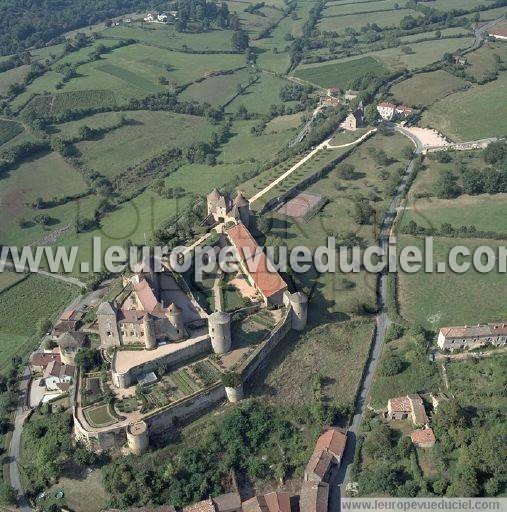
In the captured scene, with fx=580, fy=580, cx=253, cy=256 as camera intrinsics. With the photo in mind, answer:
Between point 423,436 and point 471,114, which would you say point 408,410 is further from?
point 471,114

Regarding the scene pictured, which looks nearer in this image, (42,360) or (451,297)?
(42,360)

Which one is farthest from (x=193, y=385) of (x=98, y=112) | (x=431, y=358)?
(x=98, y=112)

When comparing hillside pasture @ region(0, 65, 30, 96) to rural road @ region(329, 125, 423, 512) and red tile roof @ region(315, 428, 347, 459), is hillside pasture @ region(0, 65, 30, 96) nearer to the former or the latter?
rural road @ region(329, 125, 423, 512)

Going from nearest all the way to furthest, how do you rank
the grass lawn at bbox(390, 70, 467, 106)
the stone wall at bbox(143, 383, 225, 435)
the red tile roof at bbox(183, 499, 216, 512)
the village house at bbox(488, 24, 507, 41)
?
the red tile roof at bbox(183, 499, 216, 512)
the stone wall at bbox(143, 383, 225, 435)
the grass lawn at bbox(390, 70, 467, 106)
the village house at bbox(488, 24, 507, 41)

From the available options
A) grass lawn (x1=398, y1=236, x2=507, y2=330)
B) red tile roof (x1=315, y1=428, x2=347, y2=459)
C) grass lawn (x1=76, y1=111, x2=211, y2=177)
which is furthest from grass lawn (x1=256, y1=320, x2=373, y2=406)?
grass lawn (x1=76, y1=111, x2=211, y2=177)

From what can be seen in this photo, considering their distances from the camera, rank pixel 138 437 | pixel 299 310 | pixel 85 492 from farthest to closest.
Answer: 1. pixel 299 310
2. pixel 138 437
3. pixel 85 492

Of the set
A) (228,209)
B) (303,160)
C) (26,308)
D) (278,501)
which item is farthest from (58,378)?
(303,160)

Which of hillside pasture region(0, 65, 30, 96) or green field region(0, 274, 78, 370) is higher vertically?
hillside pasture region(0, 65, 30, 96)
